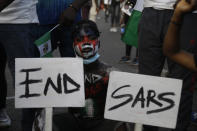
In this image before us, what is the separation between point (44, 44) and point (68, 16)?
274 millimetres

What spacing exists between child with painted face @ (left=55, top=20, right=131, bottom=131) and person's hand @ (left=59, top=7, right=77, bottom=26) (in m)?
0.15

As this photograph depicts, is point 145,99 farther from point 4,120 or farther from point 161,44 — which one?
point 4,120

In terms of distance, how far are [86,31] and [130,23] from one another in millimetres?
544

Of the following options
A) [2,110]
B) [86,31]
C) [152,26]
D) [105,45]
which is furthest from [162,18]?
[105,45]

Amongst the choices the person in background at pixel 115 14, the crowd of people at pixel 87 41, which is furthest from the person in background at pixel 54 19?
the person in background at pixel 115 14

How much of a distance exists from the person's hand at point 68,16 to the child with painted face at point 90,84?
0.15 metres

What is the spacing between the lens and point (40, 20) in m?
3.15

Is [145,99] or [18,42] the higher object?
[18,42]

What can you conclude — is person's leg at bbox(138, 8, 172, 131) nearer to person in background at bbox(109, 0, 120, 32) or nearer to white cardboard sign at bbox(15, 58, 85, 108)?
white cardboard sign at bbox(15, 58, 85, 108)

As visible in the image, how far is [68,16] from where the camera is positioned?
3.03 metres

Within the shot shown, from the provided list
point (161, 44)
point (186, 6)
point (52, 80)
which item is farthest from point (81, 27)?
point (186, 6)

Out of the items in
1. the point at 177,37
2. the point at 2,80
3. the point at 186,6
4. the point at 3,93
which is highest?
the point at 186,6

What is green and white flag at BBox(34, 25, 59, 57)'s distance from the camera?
9.60 feet

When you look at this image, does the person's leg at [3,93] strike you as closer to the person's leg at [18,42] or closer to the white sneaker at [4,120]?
the white sneaker at [4,120]
